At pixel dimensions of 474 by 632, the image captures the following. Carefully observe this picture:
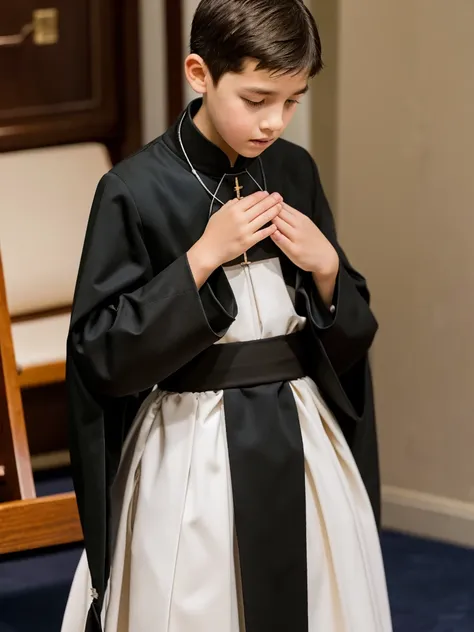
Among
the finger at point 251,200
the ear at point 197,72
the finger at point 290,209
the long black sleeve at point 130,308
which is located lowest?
the long black sleeve at point 130,308

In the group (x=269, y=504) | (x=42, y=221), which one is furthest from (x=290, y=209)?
(x=42, y=221)

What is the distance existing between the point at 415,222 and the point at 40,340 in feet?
3.08

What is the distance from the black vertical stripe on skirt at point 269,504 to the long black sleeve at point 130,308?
0.13 m

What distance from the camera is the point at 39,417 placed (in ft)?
10.2

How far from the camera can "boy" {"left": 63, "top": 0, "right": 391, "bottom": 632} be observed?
1.47 m

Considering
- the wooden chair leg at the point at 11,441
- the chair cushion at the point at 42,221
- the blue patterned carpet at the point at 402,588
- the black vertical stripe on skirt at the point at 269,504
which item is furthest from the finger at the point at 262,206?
the chair cushion at the point at 42,221

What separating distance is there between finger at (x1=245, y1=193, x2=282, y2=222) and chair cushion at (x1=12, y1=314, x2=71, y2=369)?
129cm

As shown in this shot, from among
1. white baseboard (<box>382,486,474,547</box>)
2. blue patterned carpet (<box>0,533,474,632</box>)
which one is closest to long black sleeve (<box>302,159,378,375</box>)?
blue patterned carpet (<box>0,533,474,632</box>)

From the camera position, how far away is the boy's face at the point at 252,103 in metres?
1.43

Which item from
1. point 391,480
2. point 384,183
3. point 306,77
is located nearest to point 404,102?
point 384,183

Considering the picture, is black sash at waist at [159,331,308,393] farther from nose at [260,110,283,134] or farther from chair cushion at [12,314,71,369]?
chair cushion at [12,314,71,369]

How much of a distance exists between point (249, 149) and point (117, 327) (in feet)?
0.94

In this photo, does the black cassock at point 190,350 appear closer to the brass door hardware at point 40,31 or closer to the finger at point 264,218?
the finger at point 264,218

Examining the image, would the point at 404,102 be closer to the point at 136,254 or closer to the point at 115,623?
the point at 136,254
